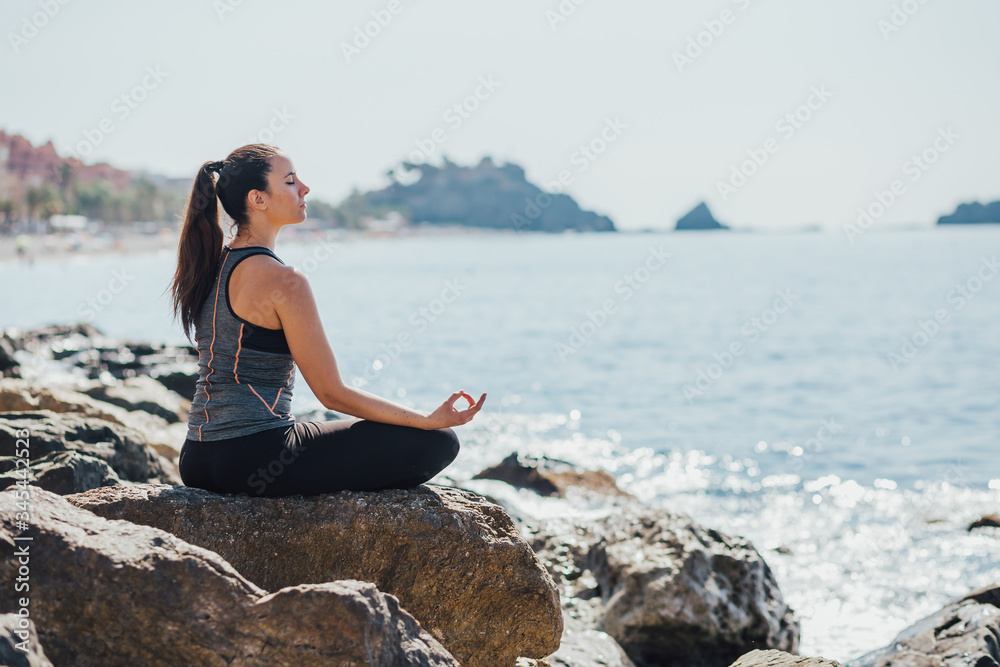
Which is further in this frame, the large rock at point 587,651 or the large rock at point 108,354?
Result: the large rock at point 108,354

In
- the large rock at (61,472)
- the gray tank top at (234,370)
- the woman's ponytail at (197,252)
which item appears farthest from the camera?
the large rock at (61,472)

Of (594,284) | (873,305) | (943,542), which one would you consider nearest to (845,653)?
(943,542)

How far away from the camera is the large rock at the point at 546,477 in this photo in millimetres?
10734

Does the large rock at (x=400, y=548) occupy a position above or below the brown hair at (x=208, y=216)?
below

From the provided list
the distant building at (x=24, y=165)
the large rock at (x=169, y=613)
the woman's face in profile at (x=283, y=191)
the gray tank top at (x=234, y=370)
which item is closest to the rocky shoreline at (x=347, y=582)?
the large rock at (x=169, y=613)

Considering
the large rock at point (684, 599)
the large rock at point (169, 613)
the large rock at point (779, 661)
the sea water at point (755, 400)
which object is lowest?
the sea water at point (755, 400)

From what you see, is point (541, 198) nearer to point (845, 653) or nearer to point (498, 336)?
point (498, 336)

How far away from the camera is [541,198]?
17512 centimetres

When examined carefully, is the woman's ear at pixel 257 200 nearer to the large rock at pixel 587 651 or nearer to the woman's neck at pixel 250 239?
the woman's neck at pixel 250 239

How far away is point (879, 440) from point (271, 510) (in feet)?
44.5

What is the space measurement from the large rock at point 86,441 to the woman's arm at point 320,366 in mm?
2272

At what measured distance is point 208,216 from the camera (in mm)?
3918

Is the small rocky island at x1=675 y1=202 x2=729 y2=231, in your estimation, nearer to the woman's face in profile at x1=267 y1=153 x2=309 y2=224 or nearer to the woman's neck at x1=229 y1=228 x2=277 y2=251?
the woman's face in profile at x1=267 y1=153 x2=309 y2=224

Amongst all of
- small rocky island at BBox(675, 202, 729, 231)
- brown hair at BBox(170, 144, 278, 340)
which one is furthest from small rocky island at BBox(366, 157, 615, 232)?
brown hair at BBox(170, 144, 278, 340)
